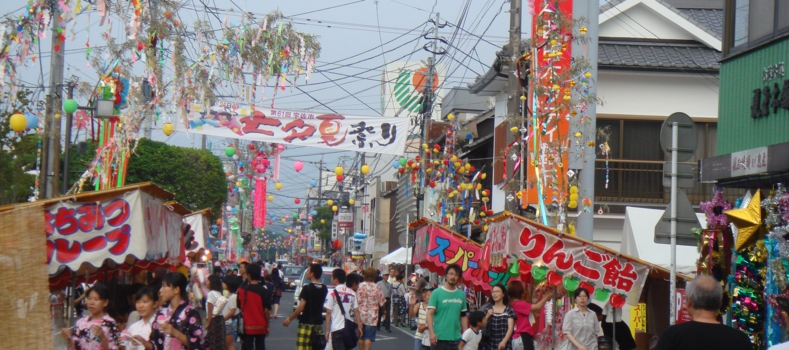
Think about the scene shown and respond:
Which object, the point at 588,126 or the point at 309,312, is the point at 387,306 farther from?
the point at 309,312

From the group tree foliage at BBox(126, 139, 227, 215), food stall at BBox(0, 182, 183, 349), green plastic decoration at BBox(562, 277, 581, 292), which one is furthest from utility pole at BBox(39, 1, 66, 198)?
tree foliage at BBox(126, 139, 227, 215)

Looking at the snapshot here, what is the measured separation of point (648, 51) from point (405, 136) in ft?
26.8

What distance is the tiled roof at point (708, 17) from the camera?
81.3ft

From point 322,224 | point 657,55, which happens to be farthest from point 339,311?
point 322,224

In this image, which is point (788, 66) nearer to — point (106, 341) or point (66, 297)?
point (106, 341)

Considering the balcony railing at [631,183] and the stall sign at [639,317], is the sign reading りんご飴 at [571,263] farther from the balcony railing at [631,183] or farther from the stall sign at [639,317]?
the balcony railing at [631,183]

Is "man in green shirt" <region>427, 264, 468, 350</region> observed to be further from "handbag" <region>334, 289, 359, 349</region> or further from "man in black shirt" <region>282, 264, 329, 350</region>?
"man in black shirt" <region>282, 264, 329, 350</region>

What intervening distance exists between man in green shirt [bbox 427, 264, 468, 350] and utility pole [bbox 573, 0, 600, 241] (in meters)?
3.93

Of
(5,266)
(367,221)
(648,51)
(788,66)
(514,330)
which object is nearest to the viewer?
(5,266)

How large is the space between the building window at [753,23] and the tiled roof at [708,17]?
13522 millimetres

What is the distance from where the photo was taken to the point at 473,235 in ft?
113

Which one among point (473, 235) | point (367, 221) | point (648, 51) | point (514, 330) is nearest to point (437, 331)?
point (514, 330)

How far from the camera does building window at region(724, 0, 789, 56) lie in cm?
1024

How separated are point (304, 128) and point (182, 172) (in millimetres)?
21366
